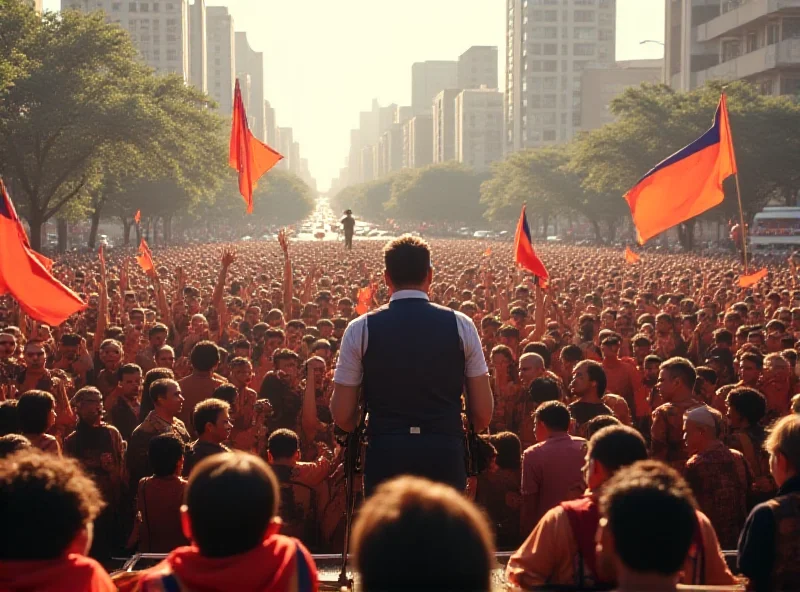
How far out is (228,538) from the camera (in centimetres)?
299

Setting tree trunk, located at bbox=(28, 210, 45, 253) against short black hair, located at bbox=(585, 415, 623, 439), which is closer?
short black hair, located at bbox=(585, 415, 623, 439)

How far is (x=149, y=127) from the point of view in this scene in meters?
40.1

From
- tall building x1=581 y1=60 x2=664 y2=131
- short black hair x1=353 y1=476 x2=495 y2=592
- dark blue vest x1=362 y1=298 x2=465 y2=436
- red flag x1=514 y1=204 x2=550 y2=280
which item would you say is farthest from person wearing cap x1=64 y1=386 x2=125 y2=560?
tall building x1=581 y1=60 x2=664 y2=131

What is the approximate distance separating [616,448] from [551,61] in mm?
175911

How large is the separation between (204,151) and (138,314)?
39.9 metres

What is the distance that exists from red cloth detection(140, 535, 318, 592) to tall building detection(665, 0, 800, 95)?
236ft

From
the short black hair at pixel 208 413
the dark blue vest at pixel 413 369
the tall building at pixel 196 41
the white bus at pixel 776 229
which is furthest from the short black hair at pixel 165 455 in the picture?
the tall building at pixel 196 41

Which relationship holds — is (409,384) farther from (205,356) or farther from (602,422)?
(205,356)

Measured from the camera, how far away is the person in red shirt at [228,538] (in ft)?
9.80

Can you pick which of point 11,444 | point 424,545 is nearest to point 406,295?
point 11,444

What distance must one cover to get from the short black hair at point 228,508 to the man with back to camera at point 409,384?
1.75 meters

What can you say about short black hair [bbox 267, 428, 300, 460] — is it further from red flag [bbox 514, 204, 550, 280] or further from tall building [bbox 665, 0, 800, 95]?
tall building [bbox 665, 0, 800, 95]

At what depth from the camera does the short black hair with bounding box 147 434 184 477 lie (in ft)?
18.9

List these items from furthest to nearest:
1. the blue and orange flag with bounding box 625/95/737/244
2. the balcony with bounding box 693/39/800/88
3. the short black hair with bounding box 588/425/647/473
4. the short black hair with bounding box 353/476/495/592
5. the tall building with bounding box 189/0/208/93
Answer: the tall building with bounding box 189/0/208/93 < the balcony with bounding box 693/39/800/88 < the blue and orange flag with bounding box 625/95/737/244 < the short black hair with bounding box 588/425/647/473 < the short black hair with bounding box 353/476/495/592
